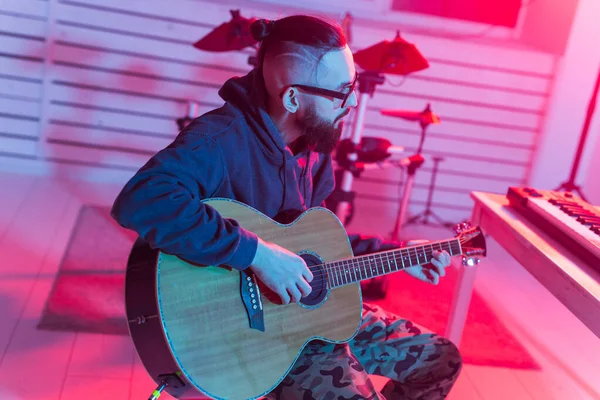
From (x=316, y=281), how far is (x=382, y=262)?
208mm

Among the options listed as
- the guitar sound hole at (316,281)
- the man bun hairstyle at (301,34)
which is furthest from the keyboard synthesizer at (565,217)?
the man bun hairstyle at (301,34)

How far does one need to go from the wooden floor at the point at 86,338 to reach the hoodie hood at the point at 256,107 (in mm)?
1150

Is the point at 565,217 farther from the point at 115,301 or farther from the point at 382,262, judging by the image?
the point at 115,301

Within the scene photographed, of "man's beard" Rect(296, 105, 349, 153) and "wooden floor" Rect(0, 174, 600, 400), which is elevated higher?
"man's beard" Rect(296, 105, 349, 153)

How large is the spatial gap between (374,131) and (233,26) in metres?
1.77

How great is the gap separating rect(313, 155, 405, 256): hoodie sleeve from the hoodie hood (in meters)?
0.28

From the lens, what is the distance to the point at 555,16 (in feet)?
15.8

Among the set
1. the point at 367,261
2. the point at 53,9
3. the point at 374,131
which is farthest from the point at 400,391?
the point at 53,9

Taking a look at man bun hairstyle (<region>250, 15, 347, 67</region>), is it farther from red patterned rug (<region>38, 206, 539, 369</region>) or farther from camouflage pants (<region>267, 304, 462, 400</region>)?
red patterned rug (<region>38, 206, 539, 369</region>)

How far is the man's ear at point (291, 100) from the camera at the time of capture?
1713 millimetres

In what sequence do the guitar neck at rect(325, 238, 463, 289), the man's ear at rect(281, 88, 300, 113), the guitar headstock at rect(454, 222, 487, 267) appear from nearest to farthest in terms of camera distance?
the man's ear at rect(281, 88, 300, 113), the guitar neck at rect(325, 238, 463, 289), the guitar headstock at rect(454, 222, 487, 267)

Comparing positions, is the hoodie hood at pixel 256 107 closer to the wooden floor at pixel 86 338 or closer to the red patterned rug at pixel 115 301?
the wooden floor at pixel 86 338

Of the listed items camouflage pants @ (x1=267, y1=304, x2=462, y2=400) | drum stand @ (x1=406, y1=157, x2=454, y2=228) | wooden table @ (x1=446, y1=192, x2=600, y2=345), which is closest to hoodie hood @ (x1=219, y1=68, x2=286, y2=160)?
camouflage pants @ (x1=267, y1=304, x2=462, y2=400)

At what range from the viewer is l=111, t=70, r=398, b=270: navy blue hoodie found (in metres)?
1.48
